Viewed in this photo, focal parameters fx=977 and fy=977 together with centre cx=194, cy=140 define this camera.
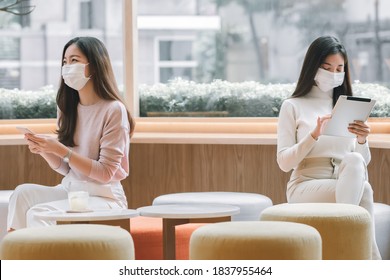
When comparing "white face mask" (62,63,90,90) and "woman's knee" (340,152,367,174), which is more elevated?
"white face mask" (62,63,90,90)

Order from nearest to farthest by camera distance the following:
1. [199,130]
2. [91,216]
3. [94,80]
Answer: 1. [91,216]
2. [94,80]
3. [199,130]

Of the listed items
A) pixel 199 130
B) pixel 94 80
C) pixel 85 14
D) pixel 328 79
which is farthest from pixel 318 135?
pixel 85 14

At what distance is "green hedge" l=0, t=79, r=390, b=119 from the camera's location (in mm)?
6746

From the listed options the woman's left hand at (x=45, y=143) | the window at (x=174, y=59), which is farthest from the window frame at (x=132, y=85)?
the woman's left hand at (x=45, y=143)

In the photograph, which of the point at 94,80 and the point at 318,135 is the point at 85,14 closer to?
the point at 94,80

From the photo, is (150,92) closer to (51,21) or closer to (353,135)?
(51,21)

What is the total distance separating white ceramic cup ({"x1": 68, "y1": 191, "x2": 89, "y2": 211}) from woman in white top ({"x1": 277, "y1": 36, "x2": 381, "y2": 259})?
1.21m

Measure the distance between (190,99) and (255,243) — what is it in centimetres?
351

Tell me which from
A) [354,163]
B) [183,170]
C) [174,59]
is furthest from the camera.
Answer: [174,59]

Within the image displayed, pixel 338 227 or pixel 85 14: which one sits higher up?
pixel 85 14

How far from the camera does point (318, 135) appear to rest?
477 cm

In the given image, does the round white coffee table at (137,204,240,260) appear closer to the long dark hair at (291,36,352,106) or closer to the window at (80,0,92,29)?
the long dark hair at (291,36,352,106)

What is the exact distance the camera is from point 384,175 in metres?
5.78

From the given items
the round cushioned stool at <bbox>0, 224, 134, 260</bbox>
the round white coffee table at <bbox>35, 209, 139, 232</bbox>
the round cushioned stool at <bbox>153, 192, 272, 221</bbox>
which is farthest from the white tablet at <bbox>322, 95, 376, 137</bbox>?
the round cushioned stool at <bbox>0, 224, 134, 260</bbox>
